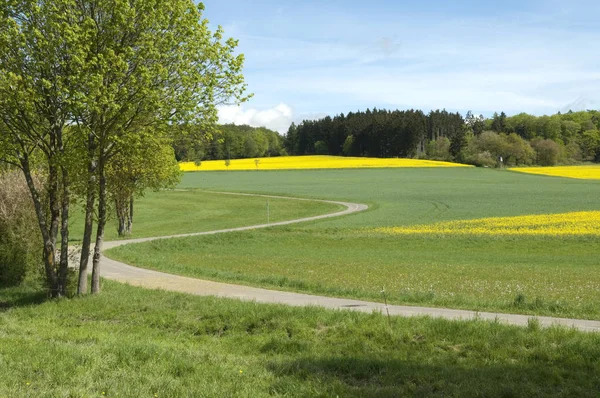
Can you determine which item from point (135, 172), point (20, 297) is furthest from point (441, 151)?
point (20, 297)

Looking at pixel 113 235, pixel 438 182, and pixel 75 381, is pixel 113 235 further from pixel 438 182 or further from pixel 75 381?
pixel 438 182

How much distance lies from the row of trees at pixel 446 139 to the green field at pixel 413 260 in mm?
91072

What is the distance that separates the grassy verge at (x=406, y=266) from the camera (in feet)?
55.3

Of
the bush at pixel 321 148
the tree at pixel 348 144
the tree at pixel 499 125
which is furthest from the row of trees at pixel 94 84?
the tree at pixel 499 125

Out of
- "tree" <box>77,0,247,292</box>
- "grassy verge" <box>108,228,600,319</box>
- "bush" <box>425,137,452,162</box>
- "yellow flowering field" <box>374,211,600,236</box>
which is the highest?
"tree" <box>77,0,247,292</box>

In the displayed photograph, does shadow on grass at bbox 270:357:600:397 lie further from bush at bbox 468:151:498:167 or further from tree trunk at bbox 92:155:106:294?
bush at bbox 468:151:498:167

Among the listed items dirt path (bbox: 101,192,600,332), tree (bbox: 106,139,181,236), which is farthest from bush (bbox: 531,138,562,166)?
dirt path (bbox: 101,192,600,332)

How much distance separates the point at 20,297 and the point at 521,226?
32584 millimetres

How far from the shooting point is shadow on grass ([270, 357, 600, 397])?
7.94 meters

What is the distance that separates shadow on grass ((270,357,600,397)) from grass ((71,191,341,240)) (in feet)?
99.2

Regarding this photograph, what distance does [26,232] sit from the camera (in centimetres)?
1934

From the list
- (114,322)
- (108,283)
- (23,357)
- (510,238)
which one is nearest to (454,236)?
(510,238)

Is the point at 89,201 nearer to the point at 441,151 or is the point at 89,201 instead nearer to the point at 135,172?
the point at 135,172

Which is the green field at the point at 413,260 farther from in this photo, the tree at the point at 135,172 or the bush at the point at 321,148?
the bush at the point at 321,148
